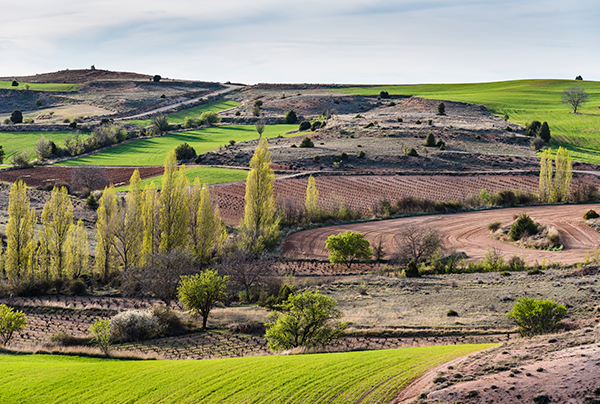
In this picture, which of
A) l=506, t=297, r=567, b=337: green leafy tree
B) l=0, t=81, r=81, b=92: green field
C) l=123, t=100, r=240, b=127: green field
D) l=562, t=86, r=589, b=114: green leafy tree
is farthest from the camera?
l=0, t=81, r=81, b=92: green field

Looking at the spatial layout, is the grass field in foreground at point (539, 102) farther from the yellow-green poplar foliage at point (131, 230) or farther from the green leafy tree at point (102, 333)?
the green leafy tree at point (102, 333)

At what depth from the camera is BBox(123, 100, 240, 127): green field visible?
14138cm

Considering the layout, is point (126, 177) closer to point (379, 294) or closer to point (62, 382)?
point (379, 294)

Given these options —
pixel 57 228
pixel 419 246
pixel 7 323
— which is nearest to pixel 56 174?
pixel 57 228

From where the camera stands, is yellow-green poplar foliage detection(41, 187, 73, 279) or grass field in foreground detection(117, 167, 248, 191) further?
grass field in foreground detection(117, 167, 248, 191)

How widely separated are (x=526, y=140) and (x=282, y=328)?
9303 cm

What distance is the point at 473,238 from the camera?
58.1 meters

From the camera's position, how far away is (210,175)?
87.5 meters

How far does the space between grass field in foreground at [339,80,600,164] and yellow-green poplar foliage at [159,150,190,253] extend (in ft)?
249

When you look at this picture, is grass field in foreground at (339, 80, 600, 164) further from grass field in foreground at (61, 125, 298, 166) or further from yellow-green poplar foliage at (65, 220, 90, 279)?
yellow-green poplar foliage at (65, 220, 90, 279)

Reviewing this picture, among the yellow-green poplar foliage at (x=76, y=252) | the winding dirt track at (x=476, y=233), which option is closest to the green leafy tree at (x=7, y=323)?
the yellow-green poplar foliage at (x=76, y=252)

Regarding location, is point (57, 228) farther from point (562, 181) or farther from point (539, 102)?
point (539, 102)

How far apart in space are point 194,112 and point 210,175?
2986 inches

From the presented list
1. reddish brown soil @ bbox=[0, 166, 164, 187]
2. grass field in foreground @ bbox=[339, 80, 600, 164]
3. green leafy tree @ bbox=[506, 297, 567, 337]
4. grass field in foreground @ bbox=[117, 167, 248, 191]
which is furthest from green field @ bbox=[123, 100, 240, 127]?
green leafy tree @ bbox=[506, 297, 567, 337]
